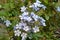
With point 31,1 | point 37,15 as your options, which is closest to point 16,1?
point 31,1

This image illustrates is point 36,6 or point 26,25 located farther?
point 36,6

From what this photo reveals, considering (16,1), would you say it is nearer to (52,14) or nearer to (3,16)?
(3,16)

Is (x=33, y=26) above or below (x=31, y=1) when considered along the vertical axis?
below

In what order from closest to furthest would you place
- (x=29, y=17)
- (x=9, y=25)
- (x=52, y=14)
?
(x=29, y=17) < (x=9, y=25) < (x=52, y=14)

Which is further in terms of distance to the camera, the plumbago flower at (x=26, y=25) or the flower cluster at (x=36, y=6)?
the flower cluster at (x=36, y=6)

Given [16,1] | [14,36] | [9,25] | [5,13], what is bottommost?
[14,36]

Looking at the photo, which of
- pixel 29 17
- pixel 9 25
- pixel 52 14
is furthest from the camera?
pixel 52 14

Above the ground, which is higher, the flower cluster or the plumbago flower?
the flower cluster

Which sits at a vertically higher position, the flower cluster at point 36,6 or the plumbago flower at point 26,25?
the flower cluster at point 36,6

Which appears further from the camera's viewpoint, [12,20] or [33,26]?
[12,20]

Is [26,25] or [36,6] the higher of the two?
[36,6]

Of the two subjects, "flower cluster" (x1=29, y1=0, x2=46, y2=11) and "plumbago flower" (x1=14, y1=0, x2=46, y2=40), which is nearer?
"plumbago flower" (x1=14, y1=0, x2=46, y2=40)
